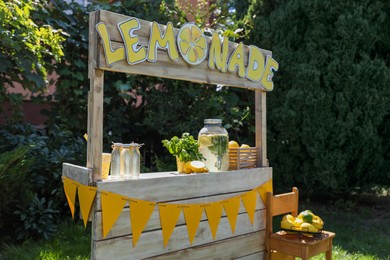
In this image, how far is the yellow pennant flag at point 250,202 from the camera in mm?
3150

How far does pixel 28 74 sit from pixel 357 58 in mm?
4385

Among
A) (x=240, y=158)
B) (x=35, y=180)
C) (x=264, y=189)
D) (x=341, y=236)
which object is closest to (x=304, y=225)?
(x=264, y=189)

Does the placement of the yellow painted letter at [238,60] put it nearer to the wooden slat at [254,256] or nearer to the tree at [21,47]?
the wooden slat at [254,256]

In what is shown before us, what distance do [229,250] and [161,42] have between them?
63.2 inches

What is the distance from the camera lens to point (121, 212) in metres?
2.36

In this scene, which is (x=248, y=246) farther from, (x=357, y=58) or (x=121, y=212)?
(x=357, y=58)

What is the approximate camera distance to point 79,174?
2381 millimetres

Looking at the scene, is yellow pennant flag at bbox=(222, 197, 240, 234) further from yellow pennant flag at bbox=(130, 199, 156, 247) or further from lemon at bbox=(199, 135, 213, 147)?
yellow pennant flag at bbox=(130, 199, 156, 247)

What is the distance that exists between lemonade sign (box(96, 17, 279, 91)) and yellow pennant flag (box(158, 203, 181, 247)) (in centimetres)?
92

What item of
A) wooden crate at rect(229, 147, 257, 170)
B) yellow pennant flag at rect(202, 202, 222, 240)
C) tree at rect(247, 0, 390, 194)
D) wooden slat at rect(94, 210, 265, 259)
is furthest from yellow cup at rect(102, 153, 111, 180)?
tree at rect(247, 0, 390, 194)

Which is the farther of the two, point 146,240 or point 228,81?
point 228,81

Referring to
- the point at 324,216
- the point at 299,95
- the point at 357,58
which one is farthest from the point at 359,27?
the point at 324,216

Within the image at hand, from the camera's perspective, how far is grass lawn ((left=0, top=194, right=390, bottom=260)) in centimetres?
390

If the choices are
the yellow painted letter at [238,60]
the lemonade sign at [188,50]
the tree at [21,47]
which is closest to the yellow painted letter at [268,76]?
the lemonade sign at [188,50]
